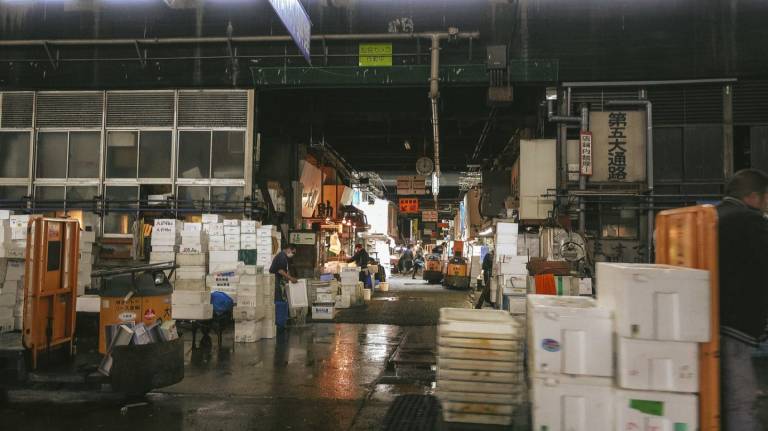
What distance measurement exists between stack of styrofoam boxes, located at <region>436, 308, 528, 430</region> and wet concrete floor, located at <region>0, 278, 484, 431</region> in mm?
1198

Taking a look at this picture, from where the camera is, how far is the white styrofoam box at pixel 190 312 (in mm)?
10766

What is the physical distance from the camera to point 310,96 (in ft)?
63.2

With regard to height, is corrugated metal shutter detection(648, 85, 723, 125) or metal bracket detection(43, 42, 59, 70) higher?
metal bracket detection(43, 42, 59, 70)

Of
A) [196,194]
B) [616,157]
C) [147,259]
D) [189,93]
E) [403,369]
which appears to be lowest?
[403,369]

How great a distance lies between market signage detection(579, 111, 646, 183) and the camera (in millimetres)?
16062

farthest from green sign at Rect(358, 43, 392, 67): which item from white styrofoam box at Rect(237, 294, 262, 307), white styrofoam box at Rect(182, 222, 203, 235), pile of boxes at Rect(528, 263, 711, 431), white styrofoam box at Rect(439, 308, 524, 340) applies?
pile of boxes at Rect(528, 263, 711, 431)

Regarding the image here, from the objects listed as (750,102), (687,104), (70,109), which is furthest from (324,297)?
(750,102)

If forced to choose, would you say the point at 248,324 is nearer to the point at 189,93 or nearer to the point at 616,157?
the point at 189,93

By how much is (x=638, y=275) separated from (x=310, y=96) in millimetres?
16141

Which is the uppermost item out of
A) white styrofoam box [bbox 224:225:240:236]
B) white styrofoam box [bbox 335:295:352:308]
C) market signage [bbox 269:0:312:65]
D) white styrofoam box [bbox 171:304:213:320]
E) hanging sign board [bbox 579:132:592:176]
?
market signage [bbox 269:0:312:65]

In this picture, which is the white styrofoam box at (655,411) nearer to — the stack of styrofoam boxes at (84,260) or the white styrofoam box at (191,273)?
the stack of styrofoam boxes at (84,260)

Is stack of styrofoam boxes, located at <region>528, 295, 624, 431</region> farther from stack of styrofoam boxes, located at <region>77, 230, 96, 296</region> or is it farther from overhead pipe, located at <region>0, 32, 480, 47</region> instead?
overhead pipe, located at <region>0, 32, 480, 47</region>

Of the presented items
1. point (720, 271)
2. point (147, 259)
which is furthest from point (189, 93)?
point (720, 271)

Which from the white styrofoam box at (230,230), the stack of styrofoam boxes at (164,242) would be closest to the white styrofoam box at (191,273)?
the stack of styrofoam boxes at (164,242)
